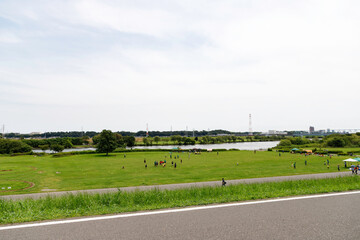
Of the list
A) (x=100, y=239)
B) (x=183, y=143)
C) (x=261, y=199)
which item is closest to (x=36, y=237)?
(x=100, y=239)

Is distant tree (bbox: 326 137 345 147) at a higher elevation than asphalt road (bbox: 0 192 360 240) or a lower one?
lower

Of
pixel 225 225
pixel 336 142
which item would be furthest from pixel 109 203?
pixel 336 142

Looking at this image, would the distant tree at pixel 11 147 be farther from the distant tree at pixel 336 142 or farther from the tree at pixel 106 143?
the distant tree at pixel 336 142

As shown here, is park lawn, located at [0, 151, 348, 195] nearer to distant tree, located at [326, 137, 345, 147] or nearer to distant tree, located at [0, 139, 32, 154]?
distant tree, located at [0, 139, 32, 154]

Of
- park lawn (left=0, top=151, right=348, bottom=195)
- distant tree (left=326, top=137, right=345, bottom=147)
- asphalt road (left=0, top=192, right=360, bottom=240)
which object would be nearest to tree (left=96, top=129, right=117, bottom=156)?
park lawn (left=0, top=151, right=348, bottom=195)

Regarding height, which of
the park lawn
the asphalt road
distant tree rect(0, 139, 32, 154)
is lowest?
the park lawn

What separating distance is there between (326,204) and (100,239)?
7120 millimetres

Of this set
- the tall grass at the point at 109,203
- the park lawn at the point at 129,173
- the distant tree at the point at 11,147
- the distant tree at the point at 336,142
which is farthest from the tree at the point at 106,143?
the distant tree at the point at 336,142

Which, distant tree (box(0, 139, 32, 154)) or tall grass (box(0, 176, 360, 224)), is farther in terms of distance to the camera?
distant tree (box(0, 139, 32, 154))

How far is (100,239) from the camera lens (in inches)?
214

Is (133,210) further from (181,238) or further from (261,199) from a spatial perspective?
(261,199)

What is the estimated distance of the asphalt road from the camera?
18.4 feet

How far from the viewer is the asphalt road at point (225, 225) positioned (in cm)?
561

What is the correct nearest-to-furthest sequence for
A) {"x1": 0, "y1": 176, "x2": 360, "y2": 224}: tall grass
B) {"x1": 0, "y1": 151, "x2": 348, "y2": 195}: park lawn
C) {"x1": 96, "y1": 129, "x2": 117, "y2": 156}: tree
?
{"x1": 0, "y1": 176, "x2": 360, "y2": 224}: tall grass → {"x1": 0, "y1": 151, "x2": 348, "y2": 195}: park lawn → {"x1": 96, "y1": 129, "x2": 117, "y2": 156}: tree
